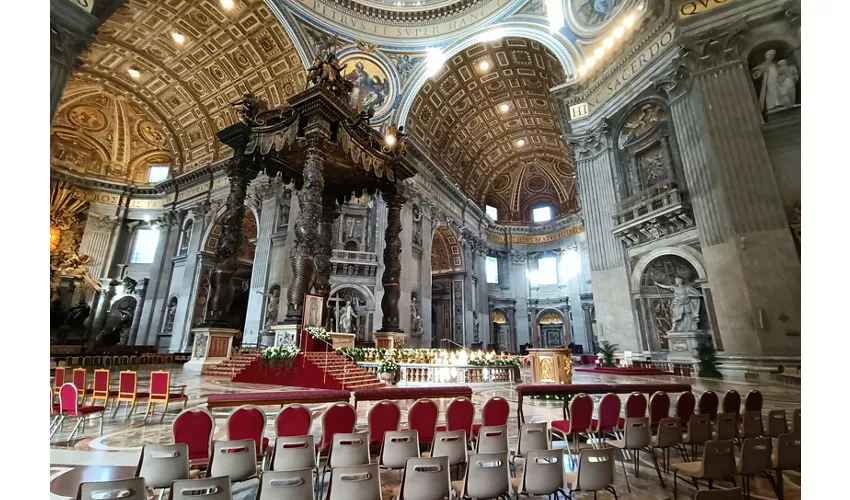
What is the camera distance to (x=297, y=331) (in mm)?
8219

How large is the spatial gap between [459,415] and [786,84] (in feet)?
40.1

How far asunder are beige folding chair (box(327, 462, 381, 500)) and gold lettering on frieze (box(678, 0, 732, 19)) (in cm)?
1412

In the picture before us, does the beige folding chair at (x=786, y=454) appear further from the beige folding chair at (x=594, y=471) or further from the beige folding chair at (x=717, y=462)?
the beige folding chair at (x=594, y=471)

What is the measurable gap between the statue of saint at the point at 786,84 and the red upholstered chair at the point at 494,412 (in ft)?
37.0

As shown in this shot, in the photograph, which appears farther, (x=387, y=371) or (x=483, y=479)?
(x=387, y=371)

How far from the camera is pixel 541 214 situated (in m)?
29.5

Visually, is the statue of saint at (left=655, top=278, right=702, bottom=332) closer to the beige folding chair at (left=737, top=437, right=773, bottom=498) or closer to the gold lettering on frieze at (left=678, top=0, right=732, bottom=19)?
the gold lettering on frieze at (left=678, top=0, right=732, bottom=19)

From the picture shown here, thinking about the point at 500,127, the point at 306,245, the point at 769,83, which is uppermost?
the point at 500,127

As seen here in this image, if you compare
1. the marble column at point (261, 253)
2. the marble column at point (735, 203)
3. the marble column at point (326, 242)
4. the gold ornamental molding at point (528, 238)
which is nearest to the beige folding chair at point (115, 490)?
the marble column at point (326, 242)

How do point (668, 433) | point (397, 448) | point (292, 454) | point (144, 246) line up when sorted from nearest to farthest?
point (292, 454)
point (397, 448)
point (668, 433)
point (144, 246)

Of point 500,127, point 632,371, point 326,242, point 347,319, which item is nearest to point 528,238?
point 500,127

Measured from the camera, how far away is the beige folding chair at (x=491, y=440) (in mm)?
2830

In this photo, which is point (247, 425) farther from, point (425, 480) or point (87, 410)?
point (87, 410)

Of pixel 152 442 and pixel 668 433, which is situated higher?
pixel 668 433
